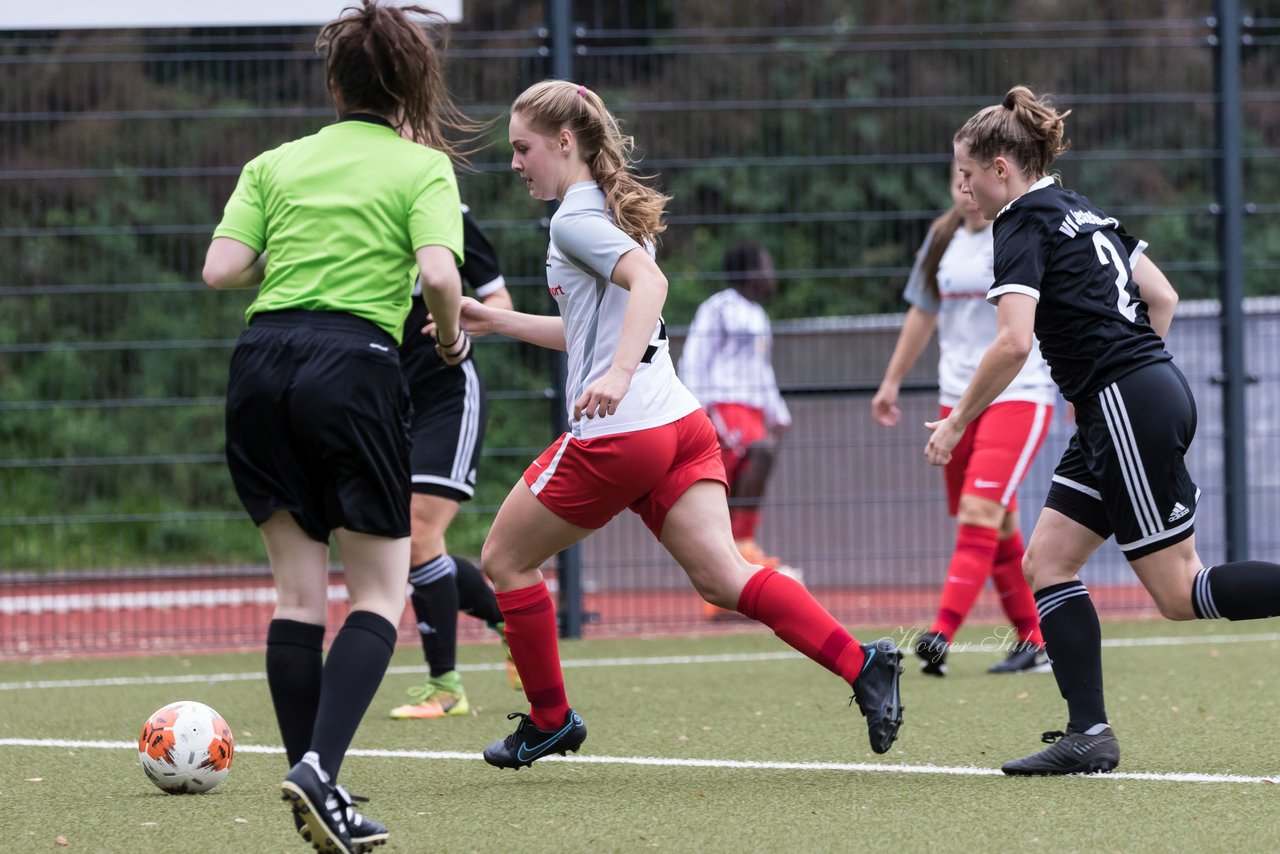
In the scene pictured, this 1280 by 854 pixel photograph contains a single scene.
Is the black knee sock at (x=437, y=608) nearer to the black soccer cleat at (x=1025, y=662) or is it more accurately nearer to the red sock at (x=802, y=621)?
the red sock at (x=802, y=621)

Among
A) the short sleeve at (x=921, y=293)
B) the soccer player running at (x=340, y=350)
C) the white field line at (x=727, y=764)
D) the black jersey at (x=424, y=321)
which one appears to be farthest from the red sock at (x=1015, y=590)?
the soccer player running at (x=340, y=350)

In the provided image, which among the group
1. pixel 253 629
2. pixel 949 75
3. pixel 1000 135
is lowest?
pixel 253 629

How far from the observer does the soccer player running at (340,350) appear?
11.6 ft

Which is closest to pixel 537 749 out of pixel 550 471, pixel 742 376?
pixel 550 471

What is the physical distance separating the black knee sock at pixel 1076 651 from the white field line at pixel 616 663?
121 inches

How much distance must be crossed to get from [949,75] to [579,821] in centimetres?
674

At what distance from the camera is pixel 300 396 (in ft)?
11.5

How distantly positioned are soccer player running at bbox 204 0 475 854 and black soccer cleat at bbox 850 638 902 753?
126 cm

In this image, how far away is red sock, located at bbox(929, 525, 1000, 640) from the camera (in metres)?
6.46

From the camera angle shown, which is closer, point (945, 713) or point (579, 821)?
point (579, 821)

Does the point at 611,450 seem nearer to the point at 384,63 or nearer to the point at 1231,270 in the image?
the point at 384,63

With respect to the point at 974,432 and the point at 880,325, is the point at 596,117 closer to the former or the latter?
the point at 974,432

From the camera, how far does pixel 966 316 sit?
22.4 ft

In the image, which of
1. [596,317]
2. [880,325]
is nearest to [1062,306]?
[596,317]
